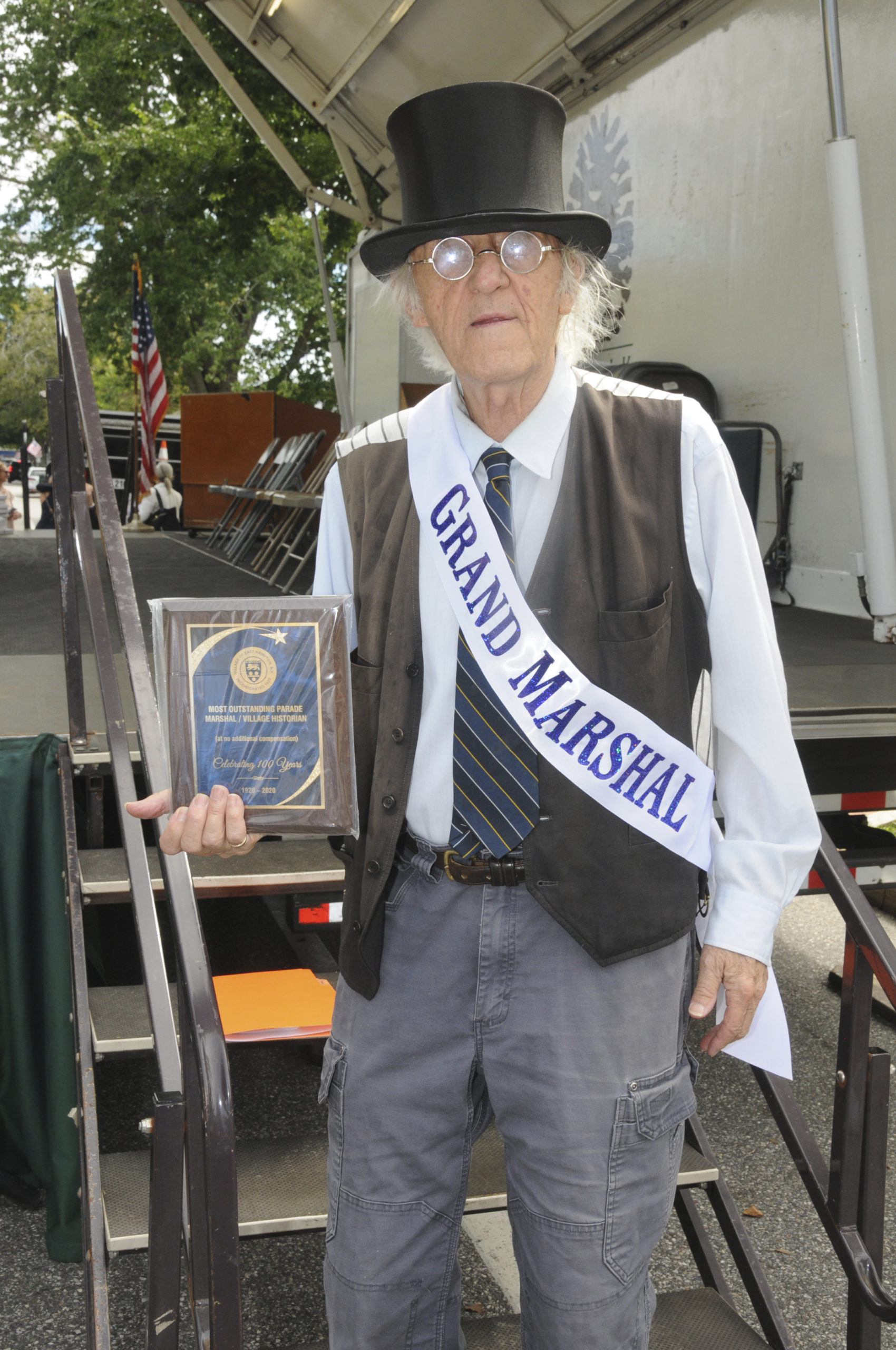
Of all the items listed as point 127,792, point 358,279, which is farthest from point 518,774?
point 358,279

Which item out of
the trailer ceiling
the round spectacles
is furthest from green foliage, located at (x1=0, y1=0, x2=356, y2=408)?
the round spectacles

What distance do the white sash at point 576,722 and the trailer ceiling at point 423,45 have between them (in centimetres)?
499

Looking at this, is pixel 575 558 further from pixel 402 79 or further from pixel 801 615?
pixel 402 79

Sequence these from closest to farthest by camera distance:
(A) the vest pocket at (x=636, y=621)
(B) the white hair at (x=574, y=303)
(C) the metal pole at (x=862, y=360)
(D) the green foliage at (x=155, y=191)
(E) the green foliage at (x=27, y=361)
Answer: (A) the vest pocket at (x=636, y=621), (B) the white hair at (x=574, y=303), (C) the metal pole at (x=862, y=360), (D) the green foliage at (x=155, y=191), (E) the green foliage at (x=27, y=361)

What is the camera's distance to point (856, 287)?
4312 millimetres

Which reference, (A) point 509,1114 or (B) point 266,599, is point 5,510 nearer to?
(B) point 266,599

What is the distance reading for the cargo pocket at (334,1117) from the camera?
1718mm

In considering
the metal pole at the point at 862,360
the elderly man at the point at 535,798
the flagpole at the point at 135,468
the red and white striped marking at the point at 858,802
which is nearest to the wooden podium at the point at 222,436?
the flagpole at the point at 135,468

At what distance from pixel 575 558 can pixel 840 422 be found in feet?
12.0

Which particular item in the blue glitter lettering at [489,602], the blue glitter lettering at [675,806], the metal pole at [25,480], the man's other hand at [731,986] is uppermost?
the metal pole at [25,480]

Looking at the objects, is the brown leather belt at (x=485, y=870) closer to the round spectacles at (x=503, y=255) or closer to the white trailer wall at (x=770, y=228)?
the round spectacles at (x=503, y=255)

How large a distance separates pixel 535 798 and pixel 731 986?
0.35 meters

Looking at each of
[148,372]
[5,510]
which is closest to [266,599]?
[148,372]

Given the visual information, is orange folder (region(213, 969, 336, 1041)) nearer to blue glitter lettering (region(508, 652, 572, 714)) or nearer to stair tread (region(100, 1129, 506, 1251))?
stair tread (region(100, 1129, 506, 1251))
